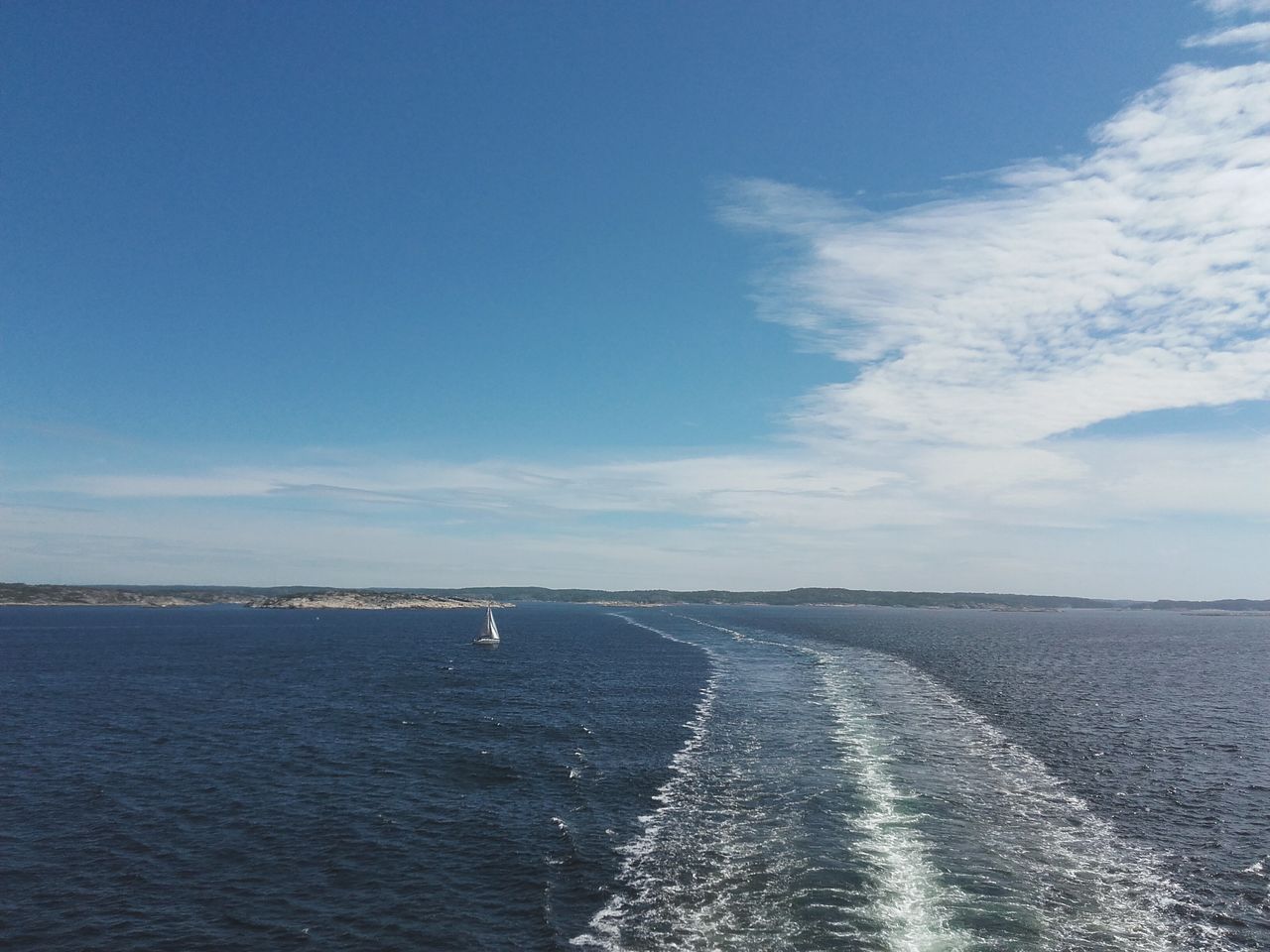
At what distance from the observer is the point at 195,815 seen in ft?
130

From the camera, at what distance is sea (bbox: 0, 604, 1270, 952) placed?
90.9 feet

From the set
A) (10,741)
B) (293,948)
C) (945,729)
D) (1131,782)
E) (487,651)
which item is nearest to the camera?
(293,948)

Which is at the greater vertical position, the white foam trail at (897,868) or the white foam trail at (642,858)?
the white foam trail at (897,868)

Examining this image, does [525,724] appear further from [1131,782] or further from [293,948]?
[1131,782]

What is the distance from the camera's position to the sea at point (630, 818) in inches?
1091

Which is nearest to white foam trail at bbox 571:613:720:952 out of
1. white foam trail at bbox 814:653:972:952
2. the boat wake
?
the boat wake

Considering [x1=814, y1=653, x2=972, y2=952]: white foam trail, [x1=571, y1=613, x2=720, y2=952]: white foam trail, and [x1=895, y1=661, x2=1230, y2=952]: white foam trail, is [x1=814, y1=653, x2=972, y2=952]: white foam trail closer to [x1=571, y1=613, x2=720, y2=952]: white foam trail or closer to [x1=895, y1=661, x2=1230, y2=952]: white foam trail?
[x1=895, y1=661, x2=1230, y2=952]: white foam trail

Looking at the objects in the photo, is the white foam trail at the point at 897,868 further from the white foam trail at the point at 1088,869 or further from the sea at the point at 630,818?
the white foam trail at the point at 1088,869

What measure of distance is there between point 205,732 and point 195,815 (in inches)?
899

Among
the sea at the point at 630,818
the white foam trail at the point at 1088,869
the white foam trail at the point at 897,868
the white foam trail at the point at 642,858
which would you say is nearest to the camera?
the white foam trail at the point at 897,868

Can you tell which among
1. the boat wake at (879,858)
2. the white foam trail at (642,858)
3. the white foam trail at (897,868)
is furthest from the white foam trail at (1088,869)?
the white foam trail at (642,858)

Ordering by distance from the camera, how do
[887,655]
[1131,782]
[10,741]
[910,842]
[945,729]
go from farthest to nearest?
1. [887,655]
2. [945,729]
3. [10,741]
4. [1131,782]
5. [910,842]

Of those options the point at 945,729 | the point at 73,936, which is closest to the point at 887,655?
the point at 945,729

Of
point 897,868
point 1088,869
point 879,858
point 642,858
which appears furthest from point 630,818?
point 1088,869
